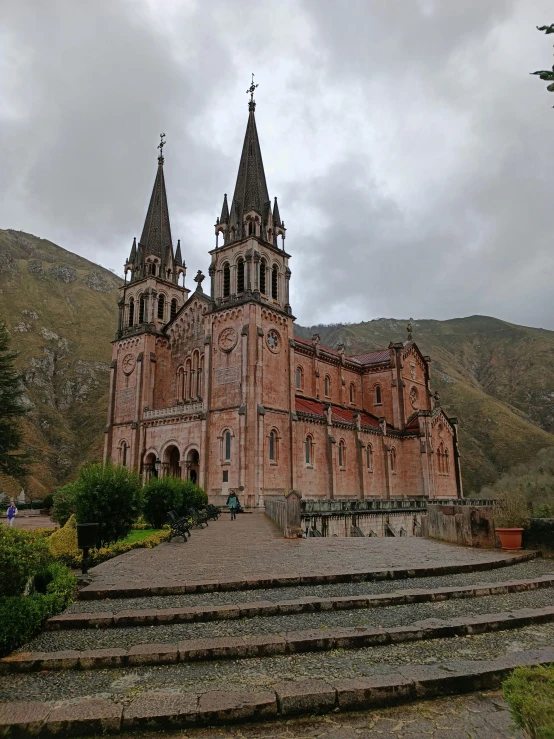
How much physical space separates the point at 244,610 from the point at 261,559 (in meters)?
4.81

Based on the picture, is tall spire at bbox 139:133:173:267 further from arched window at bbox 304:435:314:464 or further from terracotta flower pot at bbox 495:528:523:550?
terracotta flower pot at bbox 495:528:523:550

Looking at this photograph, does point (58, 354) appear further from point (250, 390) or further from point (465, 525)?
point (465, 525)

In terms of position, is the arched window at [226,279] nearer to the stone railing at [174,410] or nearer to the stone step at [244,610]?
the stone railing at [174,410]

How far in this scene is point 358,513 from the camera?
1099 inches

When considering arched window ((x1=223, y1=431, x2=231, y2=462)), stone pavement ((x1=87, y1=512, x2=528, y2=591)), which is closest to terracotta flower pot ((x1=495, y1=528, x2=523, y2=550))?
stone pavement ((x1=87, y1=512, x2=528, y2=591))

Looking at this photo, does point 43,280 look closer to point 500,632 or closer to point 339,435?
point 339,435

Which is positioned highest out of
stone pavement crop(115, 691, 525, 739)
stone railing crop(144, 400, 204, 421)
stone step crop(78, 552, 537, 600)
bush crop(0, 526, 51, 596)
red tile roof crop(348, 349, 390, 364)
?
red tile roof crop(348, 349, 390, 364)

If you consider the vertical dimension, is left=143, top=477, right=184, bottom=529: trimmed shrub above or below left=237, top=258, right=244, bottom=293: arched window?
below

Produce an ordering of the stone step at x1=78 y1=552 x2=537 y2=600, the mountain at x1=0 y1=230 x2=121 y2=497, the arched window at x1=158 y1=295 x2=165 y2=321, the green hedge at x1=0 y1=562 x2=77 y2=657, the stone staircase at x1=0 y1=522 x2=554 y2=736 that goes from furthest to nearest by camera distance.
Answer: the mountain at x1=0 y1=230 x2=121 y2=497 < the arched window at x1=158 y1=295 x2=165 y2=321 < the stone step at x1=78 y1=552 x2=537 y2=600 < the green hedge at x1=0 y1=562 x2=77 y2=657 < the stone staircase at x1=0 y1=522 x2=554 y2=736

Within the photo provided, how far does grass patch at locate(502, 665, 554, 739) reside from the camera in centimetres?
285

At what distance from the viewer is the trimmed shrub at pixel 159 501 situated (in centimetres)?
2117

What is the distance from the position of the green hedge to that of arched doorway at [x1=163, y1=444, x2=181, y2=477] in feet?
101

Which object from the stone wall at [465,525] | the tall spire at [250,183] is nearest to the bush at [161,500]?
the stone wall at [465,525]

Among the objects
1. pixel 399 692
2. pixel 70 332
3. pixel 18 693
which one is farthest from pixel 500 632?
pixel 70 332
